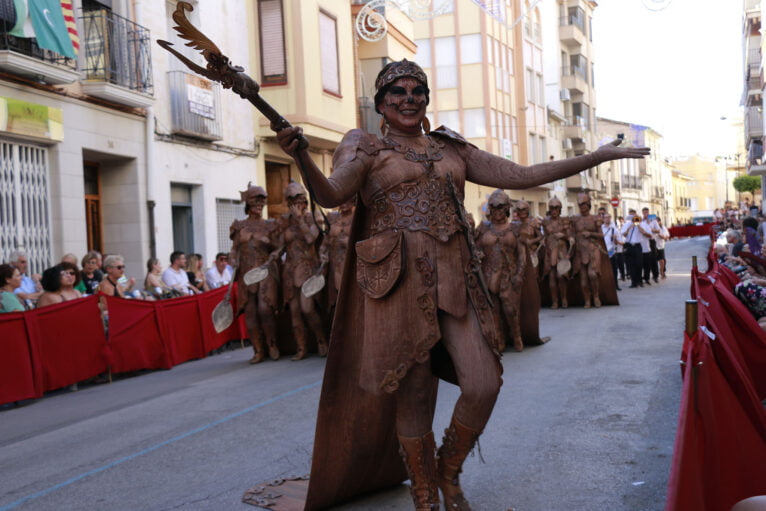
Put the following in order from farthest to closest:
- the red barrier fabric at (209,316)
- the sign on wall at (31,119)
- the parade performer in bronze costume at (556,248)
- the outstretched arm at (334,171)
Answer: the parade performer in bronze costume at (556,248)
the sign on wall at (31,119)
the red barrier fabric at (209,316)
the outstretched arm at (334,171)

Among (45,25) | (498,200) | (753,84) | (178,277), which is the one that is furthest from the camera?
(753,84)

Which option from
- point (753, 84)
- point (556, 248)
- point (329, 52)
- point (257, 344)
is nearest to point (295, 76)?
point (329, 52)

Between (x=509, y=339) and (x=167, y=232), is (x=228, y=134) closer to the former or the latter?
(x=167, y=232)

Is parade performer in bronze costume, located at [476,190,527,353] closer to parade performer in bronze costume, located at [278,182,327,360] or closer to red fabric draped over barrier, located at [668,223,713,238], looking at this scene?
parade performer in bronze costume, located at [278,182,327,360]

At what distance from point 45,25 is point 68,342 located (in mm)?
6473

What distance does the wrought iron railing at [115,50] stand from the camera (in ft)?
52.7

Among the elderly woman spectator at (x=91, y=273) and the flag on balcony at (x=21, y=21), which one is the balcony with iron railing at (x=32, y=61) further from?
the elderly woman spectator at (x=91, y=273)

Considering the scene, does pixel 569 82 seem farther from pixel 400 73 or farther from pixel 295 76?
pixel 400 73

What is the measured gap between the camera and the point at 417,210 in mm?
4160

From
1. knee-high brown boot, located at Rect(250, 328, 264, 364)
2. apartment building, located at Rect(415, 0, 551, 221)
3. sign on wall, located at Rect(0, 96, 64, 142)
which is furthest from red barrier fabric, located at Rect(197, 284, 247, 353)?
apartment building, located at Rect(415, 0, 551, 221)

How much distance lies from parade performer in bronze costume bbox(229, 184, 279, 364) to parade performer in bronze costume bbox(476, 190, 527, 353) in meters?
2.94

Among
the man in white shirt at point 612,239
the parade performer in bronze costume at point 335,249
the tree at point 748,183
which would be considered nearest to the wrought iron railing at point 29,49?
the parade performer in bronze costume at point 335,249

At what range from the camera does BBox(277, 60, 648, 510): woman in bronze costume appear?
405 centimetres

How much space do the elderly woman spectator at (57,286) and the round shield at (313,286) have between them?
9.68 ft
